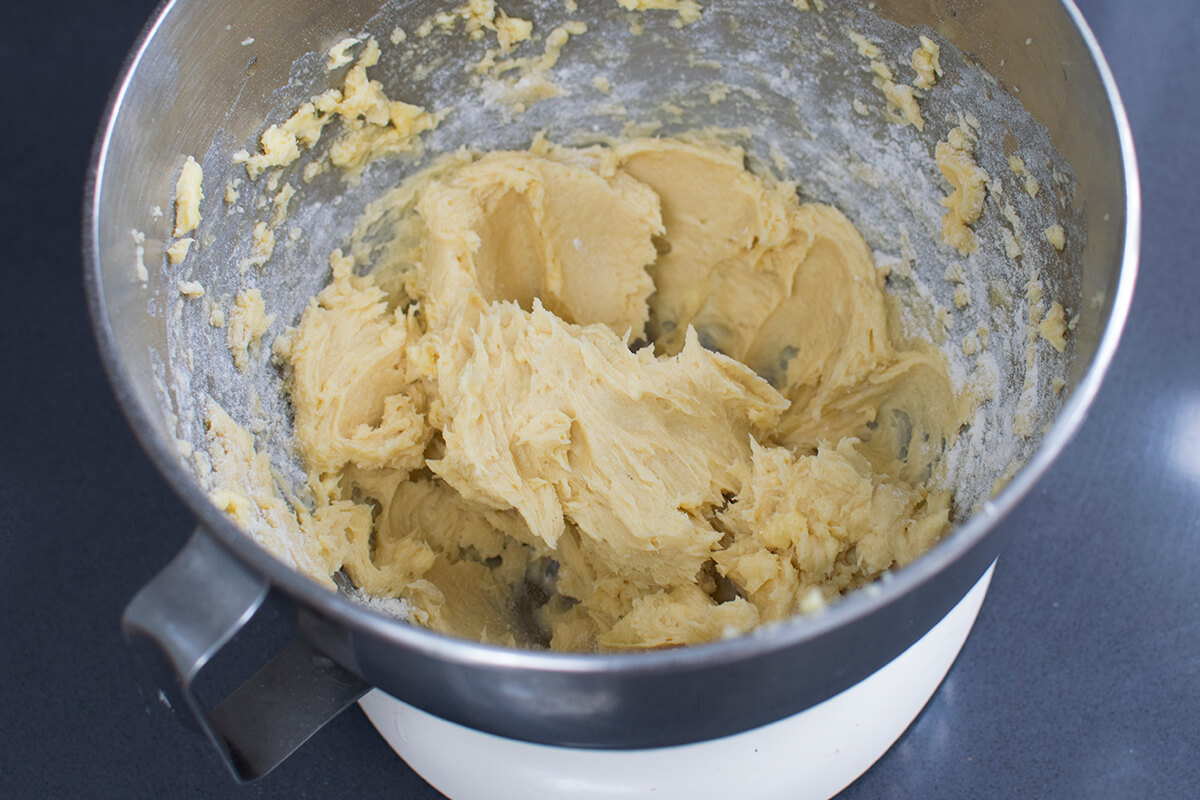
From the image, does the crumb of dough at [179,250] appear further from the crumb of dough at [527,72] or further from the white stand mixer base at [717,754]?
the white stand mixer base at [717,754]

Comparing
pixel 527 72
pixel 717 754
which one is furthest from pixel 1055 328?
pixel 527 72

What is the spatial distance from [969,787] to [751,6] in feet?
3.65

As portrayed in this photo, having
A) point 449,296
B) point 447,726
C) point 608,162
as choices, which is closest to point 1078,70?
point 608,162

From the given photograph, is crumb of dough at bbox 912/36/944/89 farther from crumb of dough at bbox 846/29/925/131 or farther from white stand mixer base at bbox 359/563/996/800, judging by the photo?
white stand mixer base at bbox 359/563/996/800

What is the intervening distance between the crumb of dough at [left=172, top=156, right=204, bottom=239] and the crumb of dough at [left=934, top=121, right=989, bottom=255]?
938mm

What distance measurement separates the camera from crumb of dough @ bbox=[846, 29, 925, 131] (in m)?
1.33

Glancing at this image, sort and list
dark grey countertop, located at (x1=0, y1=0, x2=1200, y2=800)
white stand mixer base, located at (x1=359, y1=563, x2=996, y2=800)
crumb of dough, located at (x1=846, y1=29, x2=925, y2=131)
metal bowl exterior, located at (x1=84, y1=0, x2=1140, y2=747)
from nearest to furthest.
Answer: metal bowl exterior, located at (x1=84, y1=0, x2=1140, y2=747) < white stand mixer base, located at (x1=359, y1=563, x2=996, y2=800) < crumb of dough, located at (x1=846, y1=29, x2=925, y2=131) < dark grey countertop, located at (x1=0, y1=0, x2=1200, y2=800)

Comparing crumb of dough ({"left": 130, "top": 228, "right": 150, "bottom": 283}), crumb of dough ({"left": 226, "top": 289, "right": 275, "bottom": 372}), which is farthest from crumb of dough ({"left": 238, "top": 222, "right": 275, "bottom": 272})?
crumb of dough ({"left": 130, "top": 228, "right": 150, "bottom": 283})

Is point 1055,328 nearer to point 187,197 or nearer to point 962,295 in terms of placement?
point 962,295

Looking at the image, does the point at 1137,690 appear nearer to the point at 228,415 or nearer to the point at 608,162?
the point at 608,162

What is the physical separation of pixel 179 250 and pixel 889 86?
921 mm

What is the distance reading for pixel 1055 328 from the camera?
1.17 metres

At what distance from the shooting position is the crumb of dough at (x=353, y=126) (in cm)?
131

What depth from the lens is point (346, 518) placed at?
1323mm
